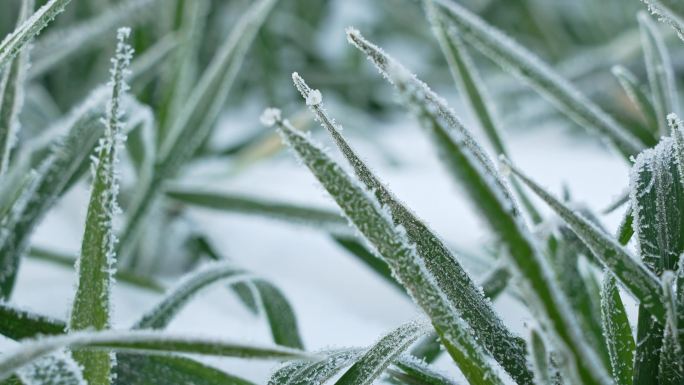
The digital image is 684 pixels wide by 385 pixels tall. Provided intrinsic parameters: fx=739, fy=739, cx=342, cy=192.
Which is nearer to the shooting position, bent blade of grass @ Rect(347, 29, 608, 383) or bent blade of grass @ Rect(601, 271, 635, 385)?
bent blade of grass @ Rect(347, 29, 608, 383)

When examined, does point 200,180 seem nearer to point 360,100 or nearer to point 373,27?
point 360,100

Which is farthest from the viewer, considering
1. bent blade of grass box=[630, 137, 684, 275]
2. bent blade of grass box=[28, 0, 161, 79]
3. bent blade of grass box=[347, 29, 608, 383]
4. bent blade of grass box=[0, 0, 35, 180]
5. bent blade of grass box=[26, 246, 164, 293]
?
bent blade of grass box=[28, 0, 161, 79]

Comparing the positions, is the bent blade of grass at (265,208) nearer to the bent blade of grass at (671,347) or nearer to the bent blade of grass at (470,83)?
the bent blade of grass at (470,83)

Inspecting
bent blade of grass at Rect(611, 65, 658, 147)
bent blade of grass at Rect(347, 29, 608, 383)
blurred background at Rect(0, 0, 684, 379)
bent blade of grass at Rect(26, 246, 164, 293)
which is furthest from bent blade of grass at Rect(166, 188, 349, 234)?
bent blade of grass at Rect(347, 29, 608, 383)

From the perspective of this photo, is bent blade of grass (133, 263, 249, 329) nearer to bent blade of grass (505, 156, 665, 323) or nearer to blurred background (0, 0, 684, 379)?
blurred background (0, 0, 684, 379)

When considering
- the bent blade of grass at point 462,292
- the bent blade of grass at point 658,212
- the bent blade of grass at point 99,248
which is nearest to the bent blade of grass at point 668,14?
the bent blade of grass at point 658,212
